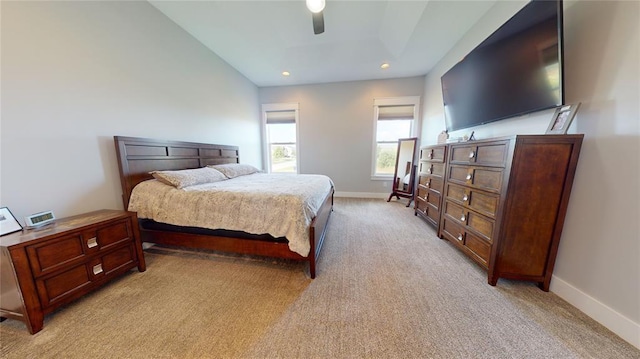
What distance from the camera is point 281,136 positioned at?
490cm

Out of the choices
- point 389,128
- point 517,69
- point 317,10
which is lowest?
point 389,128

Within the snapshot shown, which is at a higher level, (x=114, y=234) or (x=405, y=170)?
(x=405, y=170)

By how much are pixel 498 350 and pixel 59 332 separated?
2.57 m

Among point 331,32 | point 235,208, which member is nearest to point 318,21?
point 331,32

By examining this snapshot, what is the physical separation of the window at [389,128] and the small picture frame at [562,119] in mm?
2887

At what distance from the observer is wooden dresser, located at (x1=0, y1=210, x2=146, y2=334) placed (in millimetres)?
1146

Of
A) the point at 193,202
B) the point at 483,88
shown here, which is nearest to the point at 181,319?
the point at 193,202

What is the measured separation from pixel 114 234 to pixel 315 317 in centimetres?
173

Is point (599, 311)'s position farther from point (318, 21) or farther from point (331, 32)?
point (331, 32)

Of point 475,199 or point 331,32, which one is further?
point 331,32

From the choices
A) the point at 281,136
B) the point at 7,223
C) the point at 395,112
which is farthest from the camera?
the point at 281,136

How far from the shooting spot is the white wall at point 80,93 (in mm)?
1374

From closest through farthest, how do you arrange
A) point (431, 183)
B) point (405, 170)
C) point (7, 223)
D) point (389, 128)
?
point (7, 223) < point (431, 183) < point (405, 170) < point (389, 128)

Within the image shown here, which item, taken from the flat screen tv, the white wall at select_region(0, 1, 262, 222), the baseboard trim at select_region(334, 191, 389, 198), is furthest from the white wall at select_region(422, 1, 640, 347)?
the white wall at select_region(0, 1, 262, 222)
